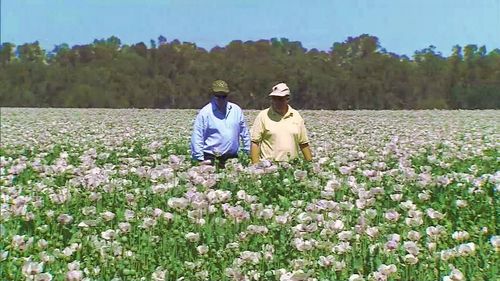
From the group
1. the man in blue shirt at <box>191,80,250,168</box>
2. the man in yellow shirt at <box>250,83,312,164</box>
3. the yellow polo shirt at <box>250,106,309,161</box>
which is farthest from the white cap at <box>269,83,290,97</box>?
the man in blue shirt at <box>191,80,250,168</box>

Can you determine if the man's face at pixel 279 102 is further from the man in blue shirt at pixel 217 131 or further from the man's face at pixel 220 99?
the man in blue shirt at pixel 217 131

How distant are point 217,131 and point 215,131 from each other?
27 mm

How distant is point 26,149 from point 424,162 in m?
7.68

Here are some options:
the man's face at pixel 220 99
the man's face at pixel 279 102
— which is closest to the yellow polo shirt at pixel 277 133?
the man's face at pixel 279 102

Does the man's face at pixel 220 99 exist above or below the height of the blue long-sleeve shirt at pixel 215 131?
above

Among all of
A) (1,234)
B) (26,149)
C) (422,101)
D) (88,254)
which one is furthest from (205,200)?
(422,101)

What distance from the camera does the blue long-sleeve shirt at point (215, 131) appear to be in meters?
8.90

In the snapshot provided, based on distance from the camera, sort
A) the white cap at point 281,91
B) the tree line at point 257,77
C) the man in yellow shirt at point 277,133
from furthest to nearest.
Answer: the tree line at point 257,77 < the man in yellow shirt at point 277,133 < the white cap at point 281,91

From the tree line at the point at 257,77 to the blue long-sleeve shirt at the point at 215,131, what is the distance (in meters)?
58.6

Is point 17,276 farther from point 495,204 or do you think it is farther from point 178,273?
point 495,204

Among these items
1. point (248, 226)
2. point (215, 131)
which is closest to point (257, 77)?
point (215, 131)

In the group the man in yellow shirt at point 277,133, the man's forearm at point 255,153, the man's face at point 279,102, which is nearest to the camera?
the man's face at point 279,102

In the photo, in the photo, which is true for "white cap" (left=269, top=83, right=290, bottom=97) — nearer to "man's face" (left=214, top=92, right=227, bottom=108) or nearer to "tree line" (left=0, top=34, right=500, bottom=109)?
"man's face" (left=214, top=92, right=227, bottom=108)

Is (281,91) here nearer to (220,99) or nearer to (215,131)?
(220,99)
